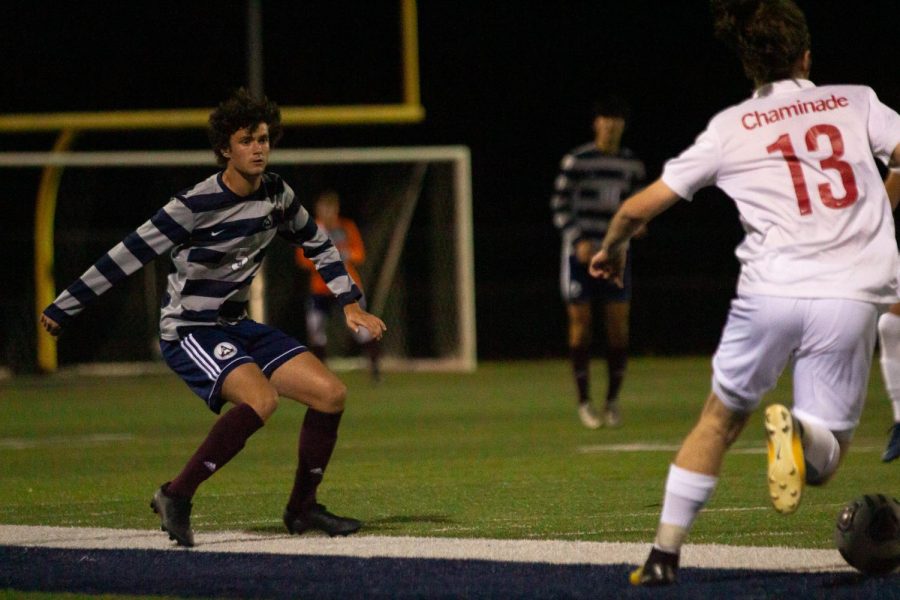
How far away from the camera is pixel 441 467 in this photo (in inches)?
374

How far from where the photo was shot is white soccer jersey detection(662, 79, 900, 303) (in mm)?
5039

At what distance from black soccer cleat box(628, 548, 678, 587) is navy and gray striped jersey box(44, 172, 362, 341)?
2.41m

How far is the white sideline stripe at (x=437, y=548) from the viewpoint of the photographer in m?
5.77

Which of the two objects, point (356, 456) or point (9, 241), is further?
point (9, 241)

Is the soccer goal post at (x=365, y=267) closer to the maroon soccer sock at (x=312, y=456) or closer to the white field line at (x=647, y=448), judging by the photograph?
the white field line at (x=647, y=448)

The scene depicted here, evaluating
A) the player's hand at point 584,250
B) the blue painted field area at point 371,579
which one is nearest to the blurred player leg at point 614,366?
the player's hand at point 584,250

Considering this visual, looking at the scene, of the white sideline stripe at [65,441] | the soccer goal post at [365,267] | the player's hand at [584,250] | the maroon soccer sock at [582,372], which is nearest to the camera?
the player's hand at [584,250]

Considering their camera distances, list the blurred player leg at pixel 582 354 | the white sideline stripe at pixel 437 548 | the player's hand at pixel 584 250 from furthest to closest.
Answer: the blurred player leg at pixel 582 354 → the player's hand at pixel 584 250 → the white sideline stripe at pixel 437 548

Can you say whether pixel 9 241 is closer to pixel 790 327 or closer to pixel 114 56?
pixel 114 56

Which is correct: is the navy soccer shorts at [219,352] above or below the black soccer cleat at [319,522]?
above

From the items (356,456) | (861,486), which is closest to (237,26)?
(356,456)

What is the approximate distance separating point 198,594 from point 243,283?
188 cm

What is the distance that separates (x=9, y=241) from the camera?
22.8 metres

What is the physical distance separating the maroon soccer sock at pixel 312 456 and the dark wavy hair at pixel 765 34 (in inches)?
96.4
